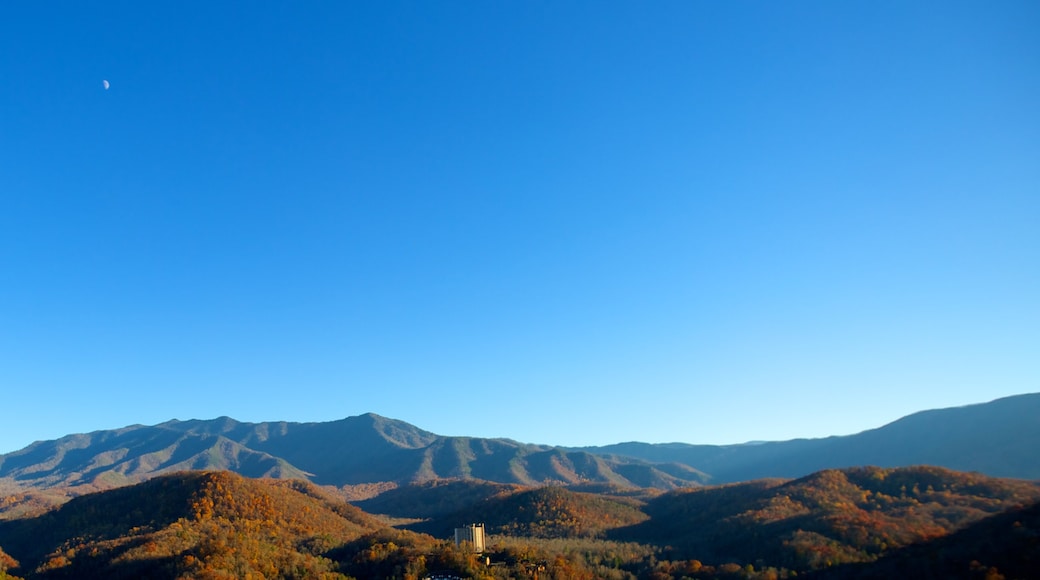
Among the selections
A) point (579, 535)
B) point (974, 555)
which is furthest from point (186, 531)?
point (974, 555)

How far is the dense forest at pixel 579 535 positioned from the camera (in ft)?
216

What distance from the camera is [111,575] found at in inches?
2840

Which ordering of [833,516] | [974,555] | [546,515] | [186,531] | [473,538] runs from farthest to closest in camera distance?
[546,515]
[186,531]
[833,516]
[473,538]
[974,555]

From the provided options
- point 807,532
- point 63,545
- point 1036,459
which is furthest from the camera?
point 1036,459

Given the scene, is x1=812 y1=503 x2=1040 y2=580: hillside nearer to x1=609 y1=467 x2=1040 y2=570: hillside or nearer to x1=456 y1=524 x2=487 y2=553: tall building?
x1=609 y1=467 x2=1040 y2=570: hillside

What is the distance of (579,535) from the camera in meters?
123

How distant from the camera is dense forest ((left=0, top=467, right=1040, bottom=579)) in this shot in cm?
6588

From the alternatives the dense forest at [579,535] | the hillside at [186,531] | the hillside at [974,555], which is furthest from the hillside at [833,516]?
the hillside at [186,531]

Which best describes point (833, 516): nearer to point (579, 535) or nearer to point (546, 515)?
point (579, 535)

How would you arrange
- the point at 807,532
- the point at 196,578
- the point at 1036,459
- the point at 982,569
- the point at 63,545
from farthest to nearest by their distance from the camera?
1. the point at 1036,459
2. the point at 63,545
3. the point at 807,532
4. the point at 196,578
5. the point at 982,569

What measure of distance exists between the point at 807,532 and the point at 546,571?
123ft

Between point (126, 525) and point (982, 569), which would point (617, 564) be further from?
point (126, 525)

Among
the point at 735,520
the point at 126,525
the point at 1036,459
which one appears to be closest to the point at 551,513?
the point at 735,520

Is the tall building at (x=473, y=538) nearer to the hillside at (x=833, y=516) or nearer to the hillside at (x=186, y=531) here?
the hillside at (x=186, y=531)
